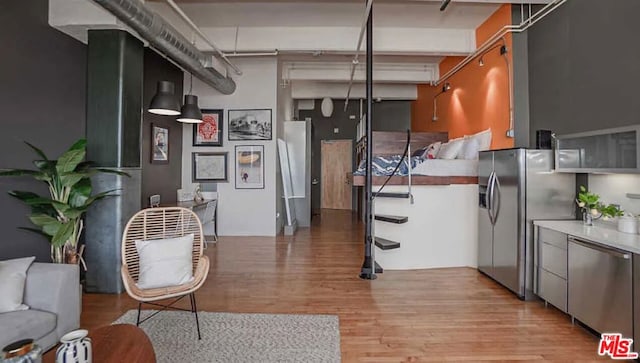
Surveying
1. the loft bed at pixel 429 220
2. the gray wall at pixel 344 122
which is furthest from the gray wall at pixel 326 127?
the loft bed at pixel 429 220

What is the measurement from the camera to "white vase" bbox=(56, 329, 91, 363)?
133cm

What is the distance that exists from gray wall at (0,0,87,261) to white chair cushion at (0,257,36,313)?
101 centimetres

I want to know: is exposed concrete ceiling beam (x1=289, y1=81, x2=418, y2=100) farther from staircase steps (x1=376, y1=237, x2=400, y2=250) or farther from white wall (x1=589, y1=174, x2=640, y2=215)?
white wall (x1=589, y1=174, x2=640, y2=215)

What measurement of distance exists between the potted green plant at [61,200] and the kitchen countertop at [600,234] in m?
4.46

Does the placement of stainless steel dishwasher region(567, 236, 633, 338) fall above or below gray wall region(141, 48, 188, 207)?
below

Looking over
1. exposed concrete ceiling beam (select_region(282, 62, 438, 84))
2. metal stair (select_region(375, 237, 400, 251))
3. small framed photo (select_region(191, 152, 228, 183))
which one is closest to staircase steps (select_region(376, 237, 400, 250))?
metal stair (select_region(375, 237, 400, 251))

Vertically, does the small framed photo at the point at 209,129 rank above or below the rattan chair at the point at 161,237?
above

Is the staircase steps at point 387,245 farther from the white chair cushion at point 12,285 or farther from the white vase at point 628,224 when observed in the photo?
the white chair cushion at point 12,285

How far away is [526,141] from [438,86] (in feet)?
11.9

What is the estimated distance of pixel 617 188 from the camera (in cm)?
307

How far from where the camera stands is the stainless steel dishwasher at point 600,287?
94.0 inches

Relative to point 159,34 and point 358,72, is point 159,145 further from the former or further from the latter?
point 358,72

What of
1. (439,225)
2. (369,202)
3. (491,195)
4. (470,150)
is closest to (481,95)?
(470,150)

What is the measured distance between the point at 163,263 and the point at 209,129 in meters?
4.43
